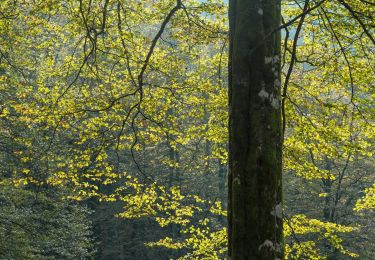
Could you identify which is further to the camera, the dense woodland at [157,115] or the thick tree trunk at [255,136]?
the dense woodland at [157,115]

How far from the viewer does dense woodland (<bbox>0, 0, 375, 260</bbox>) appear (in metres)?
6.93

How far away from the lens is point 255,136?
9.00 feet

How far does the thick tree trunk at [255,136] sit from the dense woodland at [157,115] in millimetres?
40

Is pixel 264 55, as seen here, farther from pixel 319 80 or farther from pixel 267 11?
pixel 319 80

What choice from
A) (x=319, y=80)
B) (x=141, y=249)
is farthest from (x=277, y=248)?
(x=141, y=249)

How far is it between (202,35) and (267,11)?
593 centimetres

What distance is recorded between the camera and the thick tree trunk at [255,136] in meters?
2.65

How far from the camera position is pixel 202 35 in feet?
28.7

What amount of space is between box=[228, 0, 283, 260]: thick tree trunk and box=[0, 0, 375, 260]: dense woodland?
0.13 ft

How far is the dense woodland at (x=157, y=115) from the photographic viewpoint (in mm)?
6926

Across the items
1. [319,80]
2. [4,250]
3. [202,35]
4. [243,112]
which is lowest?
[4,250]

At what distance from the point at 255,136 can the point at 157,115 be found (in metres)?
7.14

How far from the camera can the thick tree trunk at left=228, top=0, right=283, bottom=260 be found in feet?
8.70

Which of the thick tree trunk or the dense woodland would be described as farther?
the dense woodland
